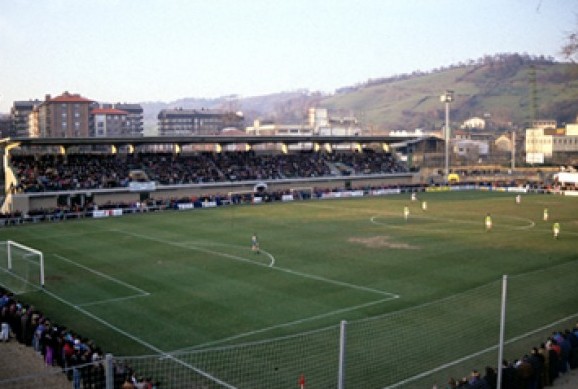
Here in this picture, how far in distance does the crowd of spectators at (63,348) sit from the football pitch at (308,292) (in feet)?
5.49

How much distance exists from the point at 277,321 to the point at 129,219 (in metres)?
31.2

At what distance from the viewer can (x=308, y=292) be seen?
23.2m

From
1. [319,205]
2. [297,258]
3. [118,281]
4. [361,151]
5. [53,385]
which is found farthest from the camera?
[361,151]

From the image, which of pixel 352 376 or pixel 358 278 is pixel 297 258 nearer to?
pixel 358 278

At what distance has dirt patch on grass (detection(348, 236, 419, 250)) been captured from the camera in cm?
3301

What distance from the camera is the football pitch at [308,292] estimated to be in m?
16.0

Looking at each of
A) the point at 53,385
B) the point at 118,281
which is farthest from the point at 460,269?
the point at 53,385

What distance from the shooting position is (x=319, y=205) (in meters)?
57.5

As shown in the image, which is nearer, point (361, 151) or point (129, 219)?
point (129, 219)

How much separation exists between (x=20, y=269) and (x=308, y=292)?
13830 millimetres

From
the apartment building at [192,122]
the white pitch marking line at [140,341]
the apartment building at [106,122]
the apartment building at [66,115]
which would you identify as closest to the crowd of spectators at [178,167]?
the white pitch marking line at [140,341]

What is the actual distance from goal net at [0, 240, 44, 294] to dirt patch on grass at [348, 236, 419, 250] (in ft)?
58.7

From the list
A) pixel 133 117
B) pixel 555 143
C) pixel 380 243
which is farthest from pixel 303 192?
pixel 133 117

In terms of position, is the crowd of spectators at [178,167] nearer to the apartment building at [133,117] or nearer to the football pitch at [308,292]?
the football pitch at [308,292]
